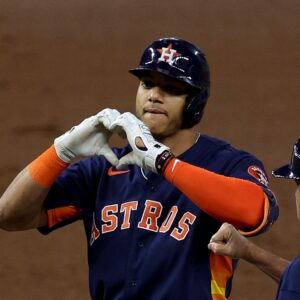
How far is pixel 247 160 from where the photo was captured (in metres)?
1.56

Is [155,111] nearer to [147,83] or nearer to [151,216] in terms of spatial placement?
[147,83]

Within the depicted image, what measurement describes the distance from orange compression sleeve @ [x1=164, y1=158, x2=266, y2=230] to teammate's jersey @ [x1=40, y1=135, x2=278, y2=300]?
30 millimetres

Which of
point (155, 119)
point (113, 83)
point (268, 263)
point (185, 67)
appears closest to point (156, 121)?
point (155, 119)

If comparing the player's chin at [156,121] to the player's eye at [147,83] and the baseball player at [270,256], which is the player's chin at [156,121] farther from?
the baseball player at [270,256]

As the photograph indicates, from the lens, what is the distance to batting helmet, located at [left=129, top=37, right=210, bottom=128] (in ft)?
5.17

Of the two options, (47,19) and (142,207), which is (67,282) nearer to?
(47,19)

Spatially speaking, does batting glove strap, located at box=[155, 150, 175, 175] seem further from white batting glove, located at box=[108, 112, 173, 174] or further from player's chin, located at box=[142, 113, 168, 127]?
player's chin, located at box=[142, 113, 168, 127]

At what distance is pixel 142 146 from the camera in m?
1.50

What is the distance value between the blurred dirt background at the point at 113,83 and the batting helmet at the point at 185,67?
0.79 metres

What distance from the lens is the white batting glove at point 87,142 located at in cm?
157

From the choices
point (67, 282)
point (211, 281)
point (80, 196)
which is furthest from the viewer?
point (67, 282)

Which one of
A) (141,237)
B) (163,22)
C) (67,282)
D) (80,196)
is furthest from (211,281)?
(163,22)

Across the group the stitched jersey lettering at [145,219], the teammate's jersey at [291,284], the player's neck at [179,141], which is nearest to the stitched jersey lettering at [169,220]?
Result: the stitched jersey lettering at [145,219]

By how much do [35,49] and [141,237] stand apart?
1.09 m
